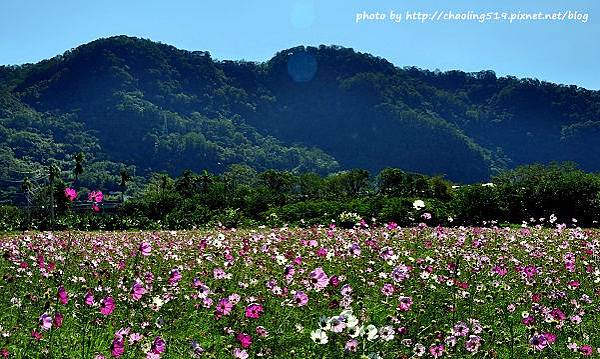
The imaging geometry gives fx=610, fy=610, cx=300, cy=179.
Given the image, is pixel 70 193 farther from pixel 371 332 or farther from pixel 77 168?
pixel 77 168

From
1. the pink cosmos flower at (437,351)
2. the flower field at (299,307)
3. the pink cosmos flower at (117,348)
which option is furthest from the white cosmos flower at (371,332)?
the pink cosmos flower at (117,348)

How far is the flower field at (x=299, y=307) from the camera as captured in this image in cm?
388

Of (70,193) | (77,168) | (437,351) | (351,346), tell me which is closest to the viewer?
(351,346)

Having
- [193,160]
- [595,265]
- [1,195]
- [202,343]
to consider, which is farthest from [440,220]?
[193,160]

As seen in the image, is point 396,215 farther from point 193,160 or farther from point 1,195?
point 193,160

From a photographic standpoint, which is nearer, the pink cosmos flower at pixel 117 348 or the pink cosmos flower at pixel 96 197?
the pink cosmos flower at pixel 117 348

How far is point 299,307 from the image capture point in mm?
4949

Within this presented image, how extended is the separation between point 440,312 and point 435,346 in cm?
166

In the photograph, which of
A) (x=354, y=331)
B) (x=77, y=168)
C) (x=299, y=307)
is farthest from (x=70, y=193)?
(x=77, y=168)

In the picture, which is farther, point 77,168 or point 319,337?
point 77,168

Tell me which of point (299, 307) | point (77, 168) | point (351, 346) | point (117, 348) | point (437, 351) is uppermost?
point (351, 346)

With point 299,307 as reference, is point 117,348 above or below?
above

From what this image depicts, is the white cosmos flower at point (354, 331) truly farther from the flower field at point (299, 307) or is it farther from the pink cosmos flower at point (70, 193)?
the pink cosmos flower at point (70, 193)

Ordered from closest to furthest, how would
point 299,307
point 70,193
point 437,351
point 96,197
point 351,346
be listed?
point 351,346
point 437,351
point 70,193
point 96,197
point 299,307
